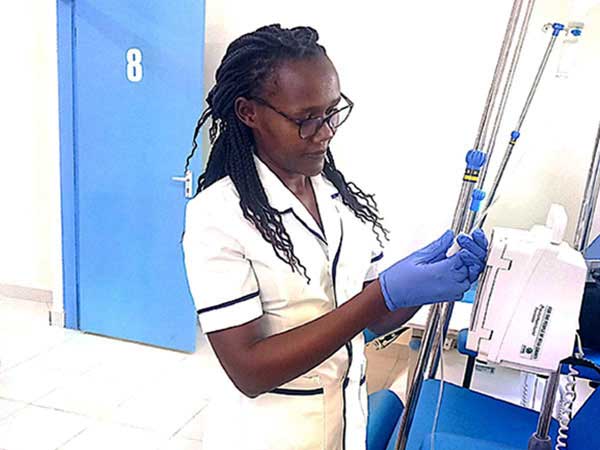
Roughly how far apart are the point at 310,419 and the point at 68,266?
2.50 meters

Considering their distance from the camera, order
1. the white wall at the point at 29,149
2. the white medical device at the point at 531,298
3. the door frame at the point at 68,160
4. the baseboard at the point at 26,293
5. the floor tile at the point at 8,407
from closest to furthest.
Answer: the white medical device at the point at 531,298 < the floor tile at the point at 8,407 < the door frame at the point at 68,160 < the white wall at the point at 29,149 < the baseboard at the point at 26,293

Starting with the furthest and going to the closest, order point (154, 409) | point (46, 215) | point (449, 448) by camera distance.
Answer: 1. point (46, 215)
2. point (154, 409)
3. point (449, 448)

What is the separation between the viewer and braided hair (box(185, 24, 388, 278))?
35.9 inches

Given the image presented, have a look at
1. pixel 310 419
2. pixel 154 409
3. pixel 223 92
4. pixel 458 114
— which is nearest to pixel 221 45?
pixel 458 114

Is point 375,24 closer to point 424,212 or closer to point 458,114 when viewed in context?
point 458,114

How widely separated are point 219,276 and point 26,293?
3.09 meters

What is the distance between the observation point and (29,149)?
3.37 meters

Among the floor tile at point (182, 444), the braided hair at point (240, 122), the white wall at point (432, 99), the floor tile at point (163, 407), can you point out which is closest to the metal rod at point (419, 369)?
the braided hair at point (240, 122)

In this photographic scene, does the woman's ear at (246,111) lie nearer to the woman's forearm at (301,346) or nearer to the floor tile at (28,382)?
the woman's forearm at (301,346)

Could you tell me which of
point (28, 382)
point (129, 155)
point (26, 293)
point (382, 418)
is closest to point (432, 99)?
point (129, 155)

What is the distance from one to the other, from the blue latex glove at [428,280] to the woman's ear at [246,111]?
12.7 inches

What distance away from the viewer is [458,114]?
A: 275 centimetres

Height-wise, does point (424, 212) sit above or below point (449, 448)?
above

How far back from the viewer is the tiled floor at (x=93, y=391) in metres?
2.26
